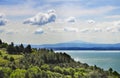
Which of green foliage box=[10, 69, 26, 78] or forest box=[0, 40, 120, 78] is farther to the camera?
forest box=[0, 40, 120, 78]

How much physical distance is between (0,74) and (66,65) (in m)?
62.9

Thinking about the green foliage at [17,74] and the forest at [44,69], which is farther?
the forest at [44,69]

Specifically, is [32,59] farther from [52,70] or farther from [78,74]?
[78,74]

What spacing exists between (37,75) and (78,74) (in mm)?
27667

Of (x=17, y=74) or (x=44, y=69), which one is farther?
(x=44, y=69)

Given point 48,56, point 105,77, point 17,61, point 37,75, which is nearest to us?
point 37,75

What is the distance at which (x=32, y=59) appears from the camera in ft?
579

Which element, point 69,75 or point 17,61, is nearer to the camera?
point 69,75

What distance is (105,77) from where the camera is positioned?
147 m

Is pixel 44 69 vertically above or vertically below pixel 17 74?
above

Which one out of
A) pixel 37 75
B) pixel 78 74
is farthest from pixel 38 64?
pixel 37 75

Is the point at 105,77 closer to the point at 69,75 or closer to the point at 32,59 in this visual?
the point at 69,75

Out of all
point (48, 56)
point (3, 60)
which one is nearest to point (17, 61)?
point (3, 60)

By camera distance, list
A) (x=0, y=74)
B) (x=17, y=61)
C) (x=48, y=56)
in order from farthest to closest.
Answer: (x=48, y=56)
(x=17, y=61)
(x=0, y=74)
